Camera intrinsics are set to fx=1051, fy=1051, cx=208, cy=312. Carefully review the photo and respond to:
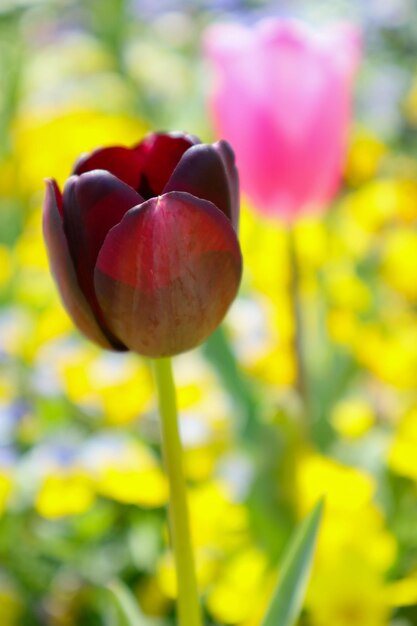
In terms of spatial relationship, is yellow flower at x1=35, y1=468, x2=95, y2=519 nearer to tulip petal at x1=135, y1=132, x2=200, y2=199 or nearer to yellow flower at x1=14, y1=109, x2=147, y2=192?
tulip petal at x1=135, y1=132, x2=200, y2=199

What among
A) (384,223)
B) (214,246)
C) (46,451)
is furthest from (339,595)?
(384,223)

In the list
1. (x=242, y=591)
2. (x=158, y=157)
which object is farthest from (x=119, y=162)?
(x=242, y=591)

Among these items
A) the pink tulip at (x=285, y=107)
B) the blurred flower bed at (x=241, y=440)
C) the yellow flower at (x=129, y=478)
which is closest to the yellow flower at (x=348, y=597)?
the blurred flower bed at (x=241, y=440)

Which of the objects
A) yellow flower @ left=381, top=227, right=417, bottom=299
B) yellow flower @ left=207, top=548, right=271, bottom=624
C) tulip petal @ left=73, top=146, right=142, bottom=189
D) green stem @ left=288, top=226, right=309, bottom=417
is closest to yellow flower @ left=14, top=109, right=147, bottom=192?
yellow flower @ left=381, top=227, right=417, bottom=299

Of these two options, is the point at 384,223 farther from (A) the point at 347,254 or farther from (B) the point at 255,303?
(B) the point at 255,303

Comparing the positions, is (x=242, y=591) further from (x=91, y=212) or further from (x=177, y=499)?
(x=91, y=212)

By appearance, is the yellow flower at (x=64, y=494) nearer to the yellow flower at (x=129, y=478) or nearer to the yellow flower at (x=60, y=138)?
the yellow flower at (x=129, y=478)

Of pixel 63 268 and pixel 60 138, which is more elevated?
pixel 63 268
